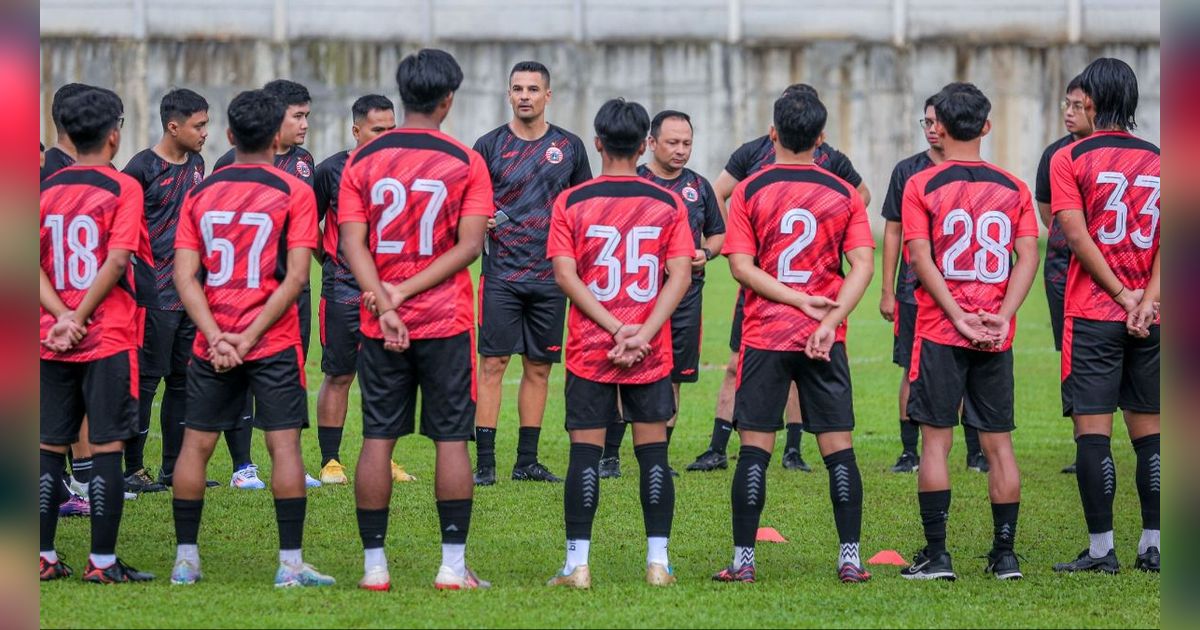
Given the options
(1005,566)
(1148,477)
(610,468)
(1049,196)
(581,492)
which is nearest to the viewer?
(581,492)

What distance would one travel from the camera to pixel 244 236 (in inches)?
268

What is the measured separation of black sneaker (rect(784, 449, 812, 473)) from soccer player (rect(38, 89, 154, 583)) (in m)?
5.07

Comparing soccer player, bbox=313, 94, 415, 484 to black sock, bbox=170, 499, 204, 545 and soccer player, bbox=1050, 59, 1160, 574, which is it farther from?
soccer player, bbox=1050, 59, 1160, 574

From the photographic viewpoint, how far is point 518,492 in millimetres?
9523

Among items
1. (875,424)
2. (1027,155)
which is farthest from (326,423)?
(1027,155)

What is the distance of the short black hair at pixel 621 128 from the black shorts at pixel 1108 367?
98.2 inches

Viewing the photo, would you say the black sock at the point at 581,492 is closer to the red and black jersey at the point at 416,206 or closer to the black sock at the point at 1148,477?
the red and black jersey at the point at 416,206

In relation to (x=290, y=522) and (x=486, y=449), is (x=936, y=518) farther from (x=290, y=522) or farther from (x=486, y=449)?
(x=486, y=449)

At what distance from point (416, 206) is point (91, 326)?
162 cm

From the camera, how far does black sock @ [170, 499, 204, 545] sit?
6.88 m

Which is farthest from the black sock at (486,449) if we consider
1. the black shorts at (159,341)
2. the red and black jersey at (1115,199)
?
the red and black jersey at (1115,199)

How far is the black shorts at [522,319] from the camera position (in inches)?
390

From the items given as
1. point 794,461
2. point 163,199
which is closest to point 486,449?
point 794,461

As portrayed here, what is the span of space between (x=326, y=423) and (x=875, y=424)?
16.9 ft
